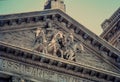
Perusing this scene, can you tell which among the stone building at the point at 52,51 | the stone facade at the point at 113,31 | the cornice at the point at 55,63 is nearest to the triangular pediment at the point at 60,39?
the stone building at the point at 52,51

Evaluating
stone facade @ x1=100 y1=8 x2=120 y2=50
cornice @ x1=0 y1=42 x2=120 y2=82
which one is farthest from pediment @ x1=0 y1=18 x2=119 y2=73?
stone facade @ x1=100 y1=8 x2=120 y2=50

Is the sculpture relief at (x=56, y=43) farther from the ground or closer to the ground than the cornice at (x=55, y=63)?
farther from the ground

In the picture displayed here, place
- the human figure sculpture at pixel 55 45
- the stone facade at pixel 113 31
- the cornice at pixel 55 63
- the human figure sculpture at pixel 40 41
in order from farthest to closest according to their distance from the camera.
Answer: the stone facade at pixel 113 31 → the human figure sculpture at pixel 55 45 → the human figure sculpture at pixel 40 41 → the cornice at pixel 55 63

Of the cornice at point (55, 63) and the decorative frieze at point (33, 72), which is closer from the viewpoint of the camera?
the decorative frieze at point (33, 72)

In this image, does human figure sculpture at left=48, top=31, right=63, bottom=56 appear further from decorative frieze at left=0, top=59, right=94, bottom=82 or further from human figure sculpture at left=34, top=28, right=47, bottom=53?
decorative frieze at left=0, top=59, right=94, bottom=82

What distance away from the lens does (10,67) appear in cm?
1830

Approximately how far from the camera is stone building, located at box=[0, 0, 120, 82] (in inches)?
730

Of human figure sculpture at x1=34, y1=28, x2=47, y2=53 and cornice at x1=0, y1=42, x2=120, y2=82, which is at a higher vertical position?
human figure sculpture at x1=34, y1=28, x2=47, y2=53

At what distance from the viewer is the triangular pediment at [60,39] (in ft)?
64.0

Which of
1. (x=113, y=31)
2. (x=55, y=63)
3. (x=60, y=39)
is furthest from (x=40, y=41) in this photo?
(x=113, y=31)

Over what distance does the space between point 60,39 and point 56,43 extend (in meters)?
0.38

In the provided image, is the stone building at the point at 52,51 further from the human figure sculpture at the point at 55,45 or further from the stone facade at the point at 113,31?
the stone facade at the point at 113,31

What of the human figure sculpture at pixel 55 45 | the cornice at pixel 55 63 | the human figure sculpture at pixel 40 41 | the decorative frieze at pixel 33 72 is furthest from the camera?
the human figure sculpture at pixel 55 45

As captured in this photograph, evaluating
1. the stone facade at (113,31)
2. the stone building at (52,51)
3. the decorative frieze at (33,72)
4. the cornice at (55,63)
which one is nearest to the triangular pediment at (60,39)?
the stone building at (52,51)
